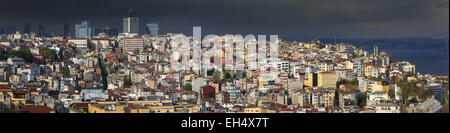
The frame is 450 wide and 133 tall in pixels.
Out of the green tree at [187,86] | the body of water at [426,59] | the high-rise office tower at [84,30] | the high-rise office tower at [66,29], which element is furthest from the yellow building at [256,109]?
the high-rise office tower at [84,30]

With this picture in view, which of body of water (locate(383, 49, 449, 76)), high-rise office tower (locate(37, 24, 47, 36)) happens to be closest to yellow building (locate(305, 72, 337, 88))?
body of water (locate(383, 49, 449, 76))

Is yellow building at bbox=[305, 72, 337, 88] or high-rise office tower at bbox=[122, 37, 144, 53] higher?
high-rise office tower at bbox=[122, 37, 144, 53]

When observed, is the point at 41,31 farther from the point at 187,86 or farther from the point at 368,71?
the point at 368,71

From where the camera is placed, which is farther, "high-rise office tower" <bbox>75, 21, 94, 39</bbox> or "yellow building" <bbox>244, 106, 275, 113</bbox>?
"high-rise office tower" <bbox>75, 21, 94, 39</bbox>

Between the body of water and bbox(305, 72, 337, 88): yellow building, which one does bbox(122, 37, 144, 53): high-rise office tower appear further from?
bbox(305, 72, 337, 88): yellow building

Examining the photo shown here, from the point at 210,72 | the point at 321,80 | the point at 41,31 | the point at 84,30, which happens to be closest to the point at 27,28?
the point at 41,31

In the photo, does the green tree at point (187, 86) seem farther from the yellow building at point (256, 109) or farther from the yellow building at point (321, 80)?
the yellow building at point (256, 109)
